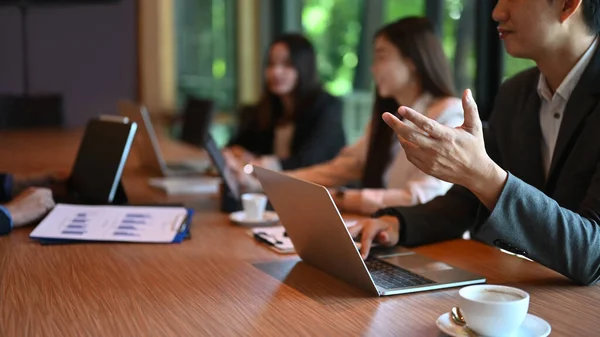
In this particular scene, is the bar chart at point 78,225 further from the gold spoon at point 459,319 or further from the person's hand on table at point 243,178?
the gold spoon at point 459,319

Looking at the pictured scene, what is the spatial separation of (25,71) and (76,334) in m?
5.53

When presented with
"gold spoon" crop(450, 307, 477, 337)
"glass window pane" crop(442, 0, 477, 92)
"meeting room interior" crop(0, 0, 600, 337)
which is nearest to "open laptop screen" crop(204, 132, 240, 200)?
"meeting room interior" crop(0, 0, 600, 337)

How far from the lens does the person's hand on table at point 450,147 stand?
1.26 metres

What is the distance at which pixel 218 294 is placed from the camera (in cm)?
142

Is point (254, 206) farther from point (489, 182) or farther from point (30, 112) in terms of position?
point (30, 112)

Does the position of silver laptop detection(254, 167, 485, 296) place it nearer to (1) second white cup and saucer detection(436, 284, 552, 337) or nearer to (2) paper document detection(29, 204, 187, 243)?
(1) second white cup and saucer detection(436, 284, 552, 337)

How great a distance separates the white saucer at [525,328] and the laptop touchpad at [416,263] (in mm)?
342

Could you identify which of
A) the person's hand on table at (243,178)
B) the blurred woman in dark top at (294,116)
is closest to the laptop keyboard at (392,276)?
the person's hand on table at (243,178)

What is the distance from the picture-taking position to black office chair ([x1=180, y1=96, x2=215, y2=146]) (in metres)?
4.50

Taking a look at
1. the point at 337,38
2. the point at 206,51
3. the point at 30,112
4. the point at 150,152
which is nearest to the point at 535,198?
the point at 150,152

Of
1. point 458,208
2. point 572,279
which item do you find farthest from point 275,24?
point 572,279

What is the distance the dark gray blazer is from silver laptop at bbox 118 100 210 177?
4.91 feet

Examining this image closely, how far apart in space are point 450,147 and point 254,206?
0.91m

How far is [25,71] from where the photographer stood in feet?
20.6
